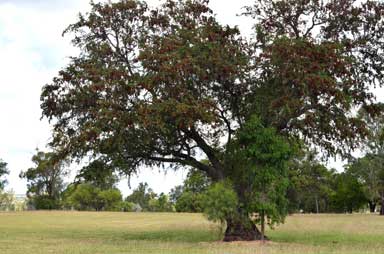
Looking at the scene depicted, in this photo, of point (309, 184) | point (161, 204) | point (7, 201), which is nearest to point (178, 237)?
point (309, 184)

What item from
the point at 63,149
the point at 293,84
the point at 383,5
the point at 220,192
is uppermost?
the point at 383,5

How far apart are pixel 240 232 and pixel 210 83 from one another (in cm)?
696

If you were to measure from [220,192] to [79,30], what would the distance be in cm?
1023

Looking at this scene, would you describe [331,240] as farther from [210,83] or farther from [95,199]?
[95,199]

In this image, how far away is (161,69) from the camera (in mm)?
25234

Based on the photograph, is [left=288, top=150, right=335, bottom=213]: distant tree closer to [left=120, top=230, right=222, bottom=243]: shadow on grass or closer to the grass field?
the grass field

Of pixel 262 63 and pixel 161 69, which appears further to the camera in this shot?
pixel 262 63

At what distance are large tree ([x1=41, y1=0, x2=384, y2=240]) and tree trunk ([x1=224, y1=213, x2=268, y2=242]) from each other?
51mm

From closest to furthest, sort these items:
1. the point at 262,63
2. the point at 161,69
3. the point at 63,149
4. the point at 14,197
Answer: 1. the point at 161,69
2. the point at 262,63
3. the point at 63,149
4. the point at 14,197

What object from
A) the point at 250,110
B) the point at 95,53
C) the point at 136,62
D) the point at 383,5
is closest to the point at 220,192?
the point at 250,110

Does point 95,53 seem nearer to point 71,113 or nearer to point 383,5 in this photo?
point 71,113

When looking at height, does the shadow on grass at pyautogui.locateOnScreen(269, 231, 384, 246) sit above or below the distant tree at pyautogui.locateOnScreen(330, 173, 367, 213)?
below

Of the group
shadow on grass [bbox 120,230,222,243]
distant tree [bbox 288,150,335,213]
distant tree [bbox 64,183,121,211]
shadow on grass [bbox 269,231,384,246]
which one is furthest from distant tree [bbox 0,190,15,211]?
shadow on grass [bbox 269,231,384,246]

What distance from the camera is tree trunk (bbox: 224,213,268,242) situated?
28.1 meters
